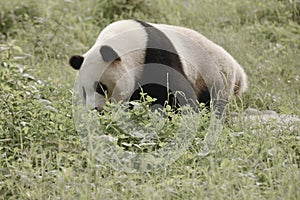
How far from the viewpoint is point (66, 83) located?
557cm

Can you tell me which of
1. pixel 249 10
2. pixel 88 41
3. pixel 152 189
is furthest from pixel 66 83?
pixel 249 10

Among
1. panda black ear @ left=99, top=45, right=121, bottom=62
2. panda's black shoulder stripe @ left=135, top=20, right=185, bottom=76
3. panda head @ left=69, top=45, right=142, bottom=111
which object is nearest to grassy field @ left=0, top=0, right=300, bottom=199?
panda head @ left=69, top=45, right=142, bottom=111

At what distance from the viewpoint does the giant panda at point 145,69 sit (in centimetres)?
464

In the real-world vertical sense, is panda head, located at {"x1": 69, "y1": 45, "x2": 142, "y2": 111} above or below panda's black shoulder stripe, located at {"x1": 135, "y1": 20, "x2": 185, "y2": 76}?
below

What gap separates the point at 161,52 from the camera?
4.78 metres

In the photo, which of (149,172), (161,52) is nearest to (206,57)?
(161,52)

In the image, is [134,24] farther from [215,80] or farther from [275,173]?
[275,173]

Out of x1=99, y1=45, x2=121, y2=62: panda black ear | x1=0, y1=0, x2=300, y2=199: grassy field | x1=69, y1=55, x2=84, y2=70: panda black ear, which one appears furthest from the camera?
x1=69, y1=55, x2=84, y2=70: panda black ear

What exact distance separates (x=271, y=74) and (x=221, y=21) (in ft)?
5.58

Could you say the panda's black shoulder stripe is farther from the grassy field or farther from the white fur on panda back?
the grassy field

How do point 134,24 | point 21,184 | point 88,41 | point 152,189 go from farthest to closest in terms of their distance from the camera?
point 88,41
point 134,24
point 21,184
point 152,189

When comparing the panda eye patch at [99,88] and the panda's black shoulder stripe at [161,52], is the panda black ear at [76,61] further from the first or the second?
the panda's black shoulder stripe at [161,52]

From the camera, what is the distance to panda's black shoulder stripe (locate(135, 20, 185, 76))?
4.76m

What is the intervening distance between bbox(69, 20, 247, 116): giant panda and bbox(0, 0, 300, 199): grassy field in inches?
11.9
